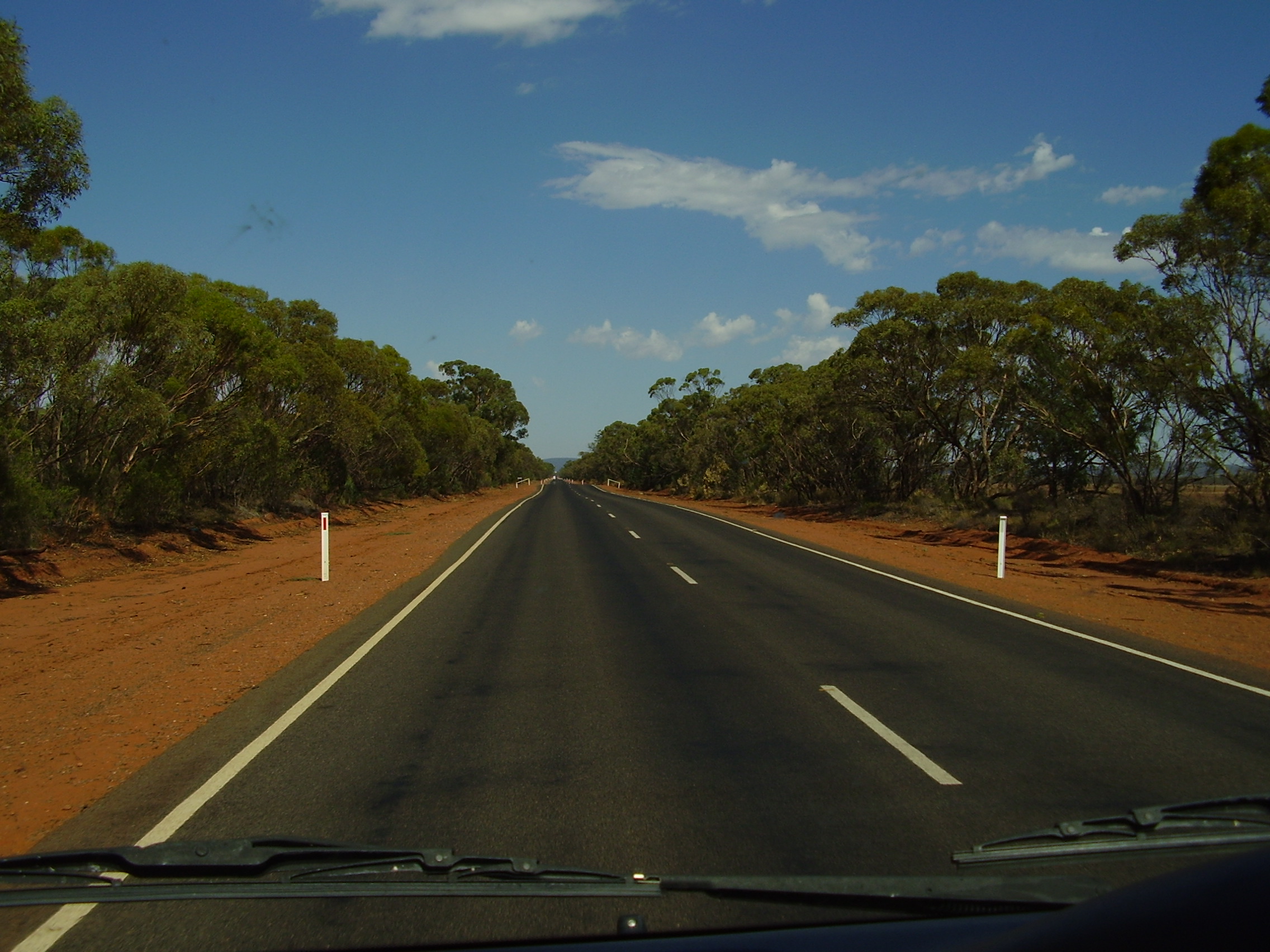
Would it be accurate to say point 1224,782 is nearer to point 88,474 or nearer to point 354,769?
point 354,769

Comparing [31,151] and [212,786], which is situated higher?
[31,151]

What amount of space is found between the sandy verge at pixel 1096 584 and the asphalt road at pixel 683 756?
2220 millimetres

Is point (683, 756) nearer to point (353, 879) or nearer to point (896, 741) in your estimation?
point (896, 741)

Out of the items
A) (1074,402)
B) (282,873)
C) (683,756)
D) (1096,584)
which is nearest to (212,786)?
(282,873)

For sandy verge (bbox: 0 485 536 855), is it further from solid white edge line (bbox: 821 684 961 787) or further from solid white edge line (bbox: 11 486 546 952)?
solid white edge line (bbox: 821 684 961 787)

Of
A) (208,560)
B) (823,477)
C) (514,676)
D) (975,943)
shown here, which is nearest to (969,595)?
(514,676)

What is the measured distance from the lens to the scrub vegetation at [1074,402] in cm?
1717

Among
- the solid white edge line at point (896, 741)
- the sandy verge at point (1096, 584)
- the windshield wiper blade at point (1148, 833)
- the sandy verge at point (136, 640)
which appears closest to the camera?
the windshield wiper blade at point (1148, 833)

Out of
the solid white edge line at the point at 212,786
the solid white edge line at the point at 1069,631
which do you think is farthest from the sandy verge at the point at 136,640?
the solid white edge line at the point at 1069,631

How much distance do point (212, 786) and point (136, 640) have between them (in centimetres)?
615

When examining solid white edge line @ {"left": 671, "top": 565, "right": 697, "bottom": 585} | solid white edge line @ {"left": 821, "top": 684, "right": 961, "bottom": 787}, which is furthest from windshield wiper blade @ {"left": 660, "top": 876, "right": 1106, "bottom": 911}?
solid white edge line @ {"left": 671, "top": 565, "right": 697, "bottom": 585}

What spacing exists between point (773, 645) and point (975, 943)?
6888 mm

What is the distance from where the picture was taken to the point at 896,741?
20.2 ft

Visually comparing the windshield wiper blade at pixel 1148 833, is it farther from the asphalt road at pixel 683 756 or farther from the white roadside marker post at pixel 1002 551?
the white roadside marker post at pixel 1002 551
